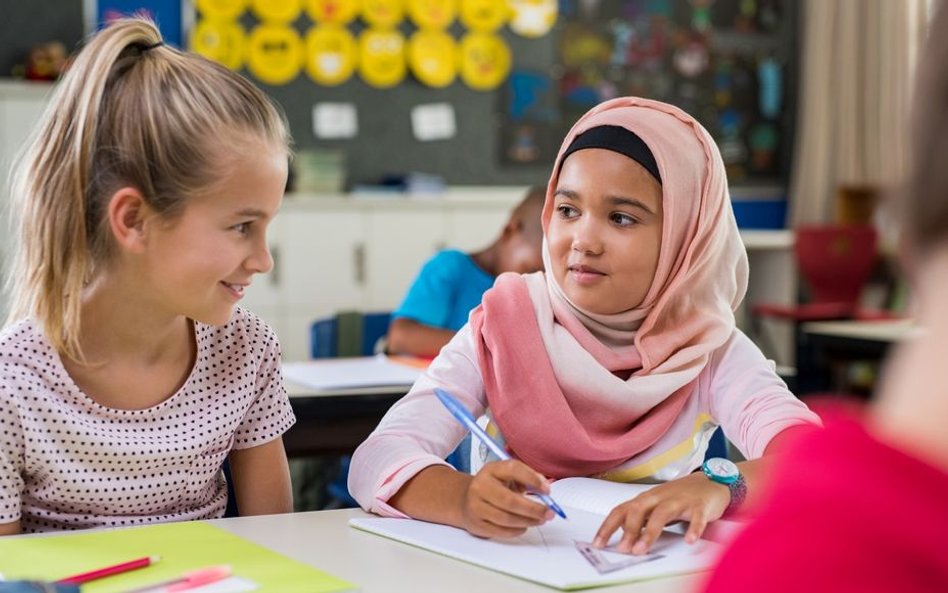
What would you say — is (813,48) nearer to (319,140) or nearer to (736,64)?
(736,64)

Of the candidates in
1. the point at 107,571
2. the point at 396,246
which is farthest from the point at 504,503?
the point at 396,246

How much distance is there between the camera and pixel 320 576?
3.26 ft

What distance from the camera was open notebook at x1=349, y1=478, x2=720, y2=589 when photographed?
3.31ft

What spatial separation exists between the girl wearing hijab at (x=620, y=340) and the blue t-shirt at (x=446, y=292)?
4.20 feet

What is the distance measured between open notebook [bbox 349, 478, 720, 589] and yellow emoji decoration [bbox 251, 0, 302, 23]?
4.67 meters

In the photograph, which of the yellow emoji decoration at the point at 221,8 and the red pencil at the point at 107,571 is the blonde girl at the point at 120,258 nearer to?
the red pencil at the point at 107,571

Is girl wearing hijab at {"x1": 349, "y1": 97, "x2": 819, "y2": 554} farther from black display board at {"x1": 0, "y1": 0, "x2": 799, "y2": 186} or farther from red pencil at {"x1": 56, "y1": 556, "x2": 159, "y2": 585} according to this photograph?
black display board at {"x1": 0, "y1": 0, "x2": 799, "y2": 186}

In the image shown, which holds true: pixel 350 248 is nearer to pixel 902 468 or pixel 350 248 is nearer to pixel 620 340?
pixel 620 340

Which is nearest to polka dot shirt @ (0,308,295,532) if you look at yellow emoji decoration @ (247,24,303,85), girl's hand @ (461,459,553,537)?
girl's hand @ (461,459,553,537)

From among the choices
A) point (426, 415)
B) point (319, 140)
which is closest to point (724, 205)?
point (426, 415)

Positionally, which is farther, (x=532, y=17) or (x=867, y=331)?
(x=532, y=17)

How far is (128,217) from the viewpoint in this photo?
1281 millimetres

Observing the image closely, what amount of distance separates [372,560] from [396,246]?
14.2 feet

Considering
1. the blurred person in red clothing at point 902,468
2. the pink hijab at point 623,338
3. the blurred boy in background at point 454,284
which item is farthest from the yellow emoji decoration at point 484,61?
the blurred person in red clothing at point 902,468
